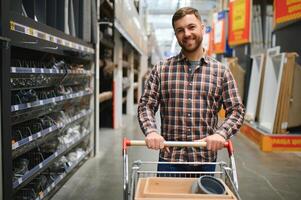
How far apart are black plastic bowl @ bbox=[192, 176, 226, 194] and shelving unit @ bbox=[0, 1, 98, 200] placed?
147 centimetres

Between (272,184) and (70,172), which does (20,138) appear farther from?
(272,184)

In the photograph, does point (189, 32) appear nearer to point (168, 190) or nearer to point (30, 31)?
point (168, 190)

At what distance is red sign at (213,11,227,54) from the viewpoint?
1108 cm

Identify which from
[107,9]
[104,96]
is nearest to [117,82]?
[104,96]

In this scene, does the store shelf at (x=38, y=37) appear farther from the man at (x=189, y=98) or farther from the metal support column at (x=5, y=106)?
the man at (x=189, y=98)

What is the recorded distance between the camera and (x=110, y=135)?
751cm

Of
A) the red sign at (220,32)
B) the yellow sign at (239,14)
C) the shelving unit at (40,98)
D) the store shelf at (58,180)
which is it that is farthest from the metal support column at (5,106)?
the red sign at (220,32)

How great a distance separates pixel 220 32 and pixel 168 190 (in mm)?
10038

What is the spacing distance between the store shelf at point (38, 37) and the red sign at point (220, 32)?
7.39m

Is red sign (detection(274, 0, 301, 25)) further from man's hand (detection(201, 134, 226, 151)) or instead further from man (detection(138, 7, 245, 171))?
man's hand (detection(201, 134, 226, 151))

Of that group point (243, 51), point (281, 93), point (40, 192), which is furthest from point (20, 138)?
point (243, 51)

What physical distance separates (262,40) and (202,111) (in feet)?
23.6

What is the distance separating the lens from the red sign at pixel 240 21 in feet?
26.9

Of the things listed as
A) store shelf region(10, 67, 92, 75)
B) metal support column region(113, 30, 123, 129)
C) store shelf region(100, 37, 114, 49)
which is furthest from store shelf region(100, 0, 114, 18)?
store shelf region(10, 67, 92, 75)
